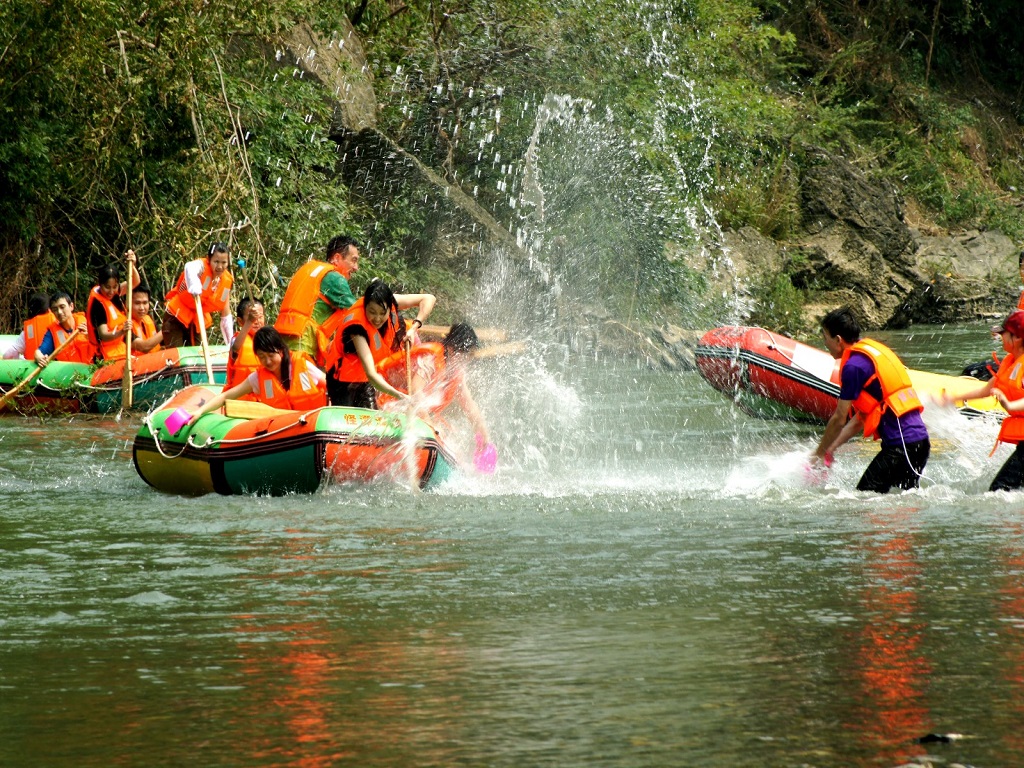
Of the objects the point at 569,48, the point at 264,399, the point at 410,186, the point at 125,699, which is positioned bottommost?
the point at 125,699

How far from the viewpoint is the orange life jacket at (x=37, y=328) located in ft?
40.4

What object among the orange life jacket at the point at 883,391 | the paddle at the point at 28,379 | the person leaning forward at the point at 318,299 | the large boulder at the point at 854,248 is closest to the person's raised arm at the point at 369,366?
the person leaning forward at the point at 318,299

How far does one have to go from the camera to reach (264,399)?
8.44 metres

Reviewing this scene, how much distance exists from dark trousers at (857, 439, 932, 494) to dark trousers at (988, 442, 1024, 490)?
381 millimetres

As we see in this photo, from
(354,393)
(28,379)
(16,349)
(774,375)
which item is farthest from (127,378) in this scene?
(774,375)

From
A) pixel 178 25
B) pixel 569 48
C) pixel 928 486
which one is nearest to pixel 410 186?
pixel 569 48

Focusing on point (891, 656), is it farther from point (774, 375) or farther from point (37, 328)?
point (37, 328)

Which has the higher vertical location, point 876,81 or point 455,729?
point 876,81

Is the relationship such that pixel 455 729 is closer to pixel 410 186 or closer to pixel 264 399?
pixel 264 399

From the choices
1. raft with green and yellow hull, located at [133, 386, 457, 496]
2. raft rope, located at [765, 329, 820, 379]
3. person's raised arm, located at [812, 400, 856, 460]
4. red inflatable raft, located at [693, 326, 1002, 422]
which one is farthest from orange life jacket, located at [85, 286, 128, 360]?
person's raised arm, located at [812, 400, 856, 460]

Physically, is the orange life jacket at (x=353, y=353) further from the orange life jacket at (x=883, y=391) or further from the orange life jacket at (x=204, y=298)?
the orange life jacket at (x=204, y=298)

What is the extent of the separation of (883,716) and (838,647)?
73cm

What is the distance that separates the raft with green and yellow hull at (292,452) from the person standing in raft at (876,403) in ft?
7.20

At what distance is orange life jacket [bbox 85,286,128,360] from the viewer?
12.2m
